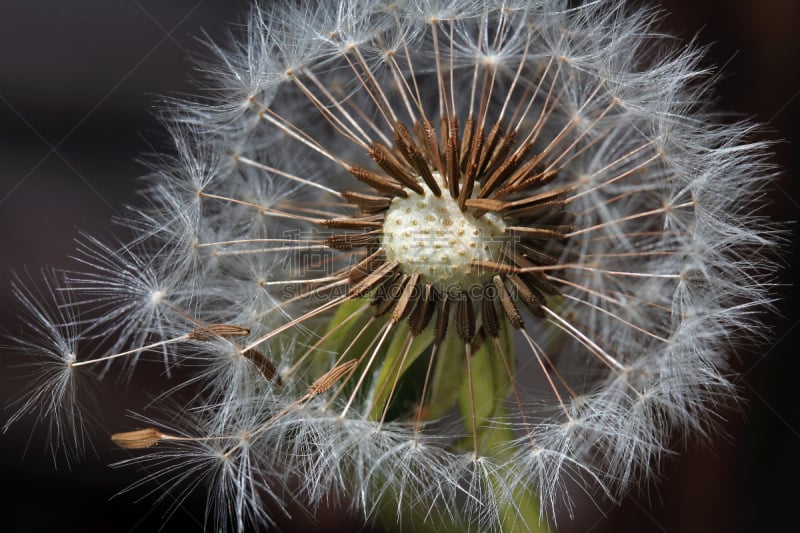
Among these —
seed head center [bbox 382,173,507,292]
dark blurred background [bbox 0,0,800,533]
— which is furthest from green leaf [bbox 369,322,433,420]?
dark blurred background [bbox 0,0,800,533]

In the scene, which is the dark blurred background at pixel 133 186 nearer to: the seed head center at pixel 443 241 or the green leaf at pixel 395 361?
the green leaf at pixel 395 361

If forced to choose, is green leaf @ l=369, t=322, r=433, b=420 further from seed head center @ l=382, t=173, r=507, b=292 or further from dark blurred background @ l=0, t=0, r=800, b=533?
dark blurred background @ l=0, t=0, r=800, b=533

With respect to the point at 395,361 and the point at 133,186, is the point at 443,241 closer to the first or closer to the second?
the point at 395,361

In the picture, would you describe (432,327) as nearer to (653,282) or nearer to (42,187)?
(653,282)

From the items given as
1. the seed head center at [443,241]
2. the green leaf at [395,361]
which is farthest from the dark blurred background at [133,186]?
the seed head center at [443,241]

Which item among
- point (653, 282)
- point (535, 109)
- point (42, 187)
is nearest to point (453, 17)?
point (535, 109)

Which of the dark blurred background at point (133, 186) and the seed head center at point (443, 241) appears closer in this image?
the seed head center at point (443, 241)
